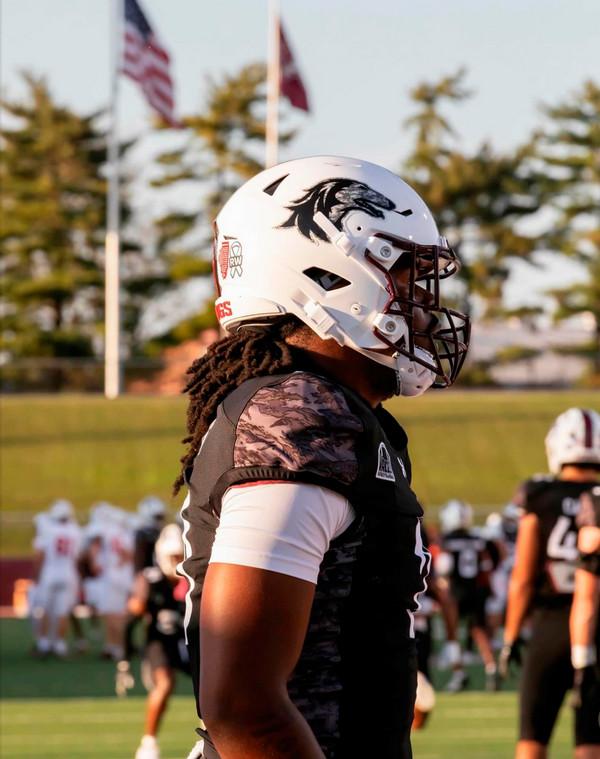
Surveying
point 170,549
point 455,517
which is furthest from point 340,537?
point 455,517

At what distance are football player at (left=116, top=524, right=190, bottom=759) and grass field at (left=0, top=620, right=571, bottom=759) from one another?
0.46 m

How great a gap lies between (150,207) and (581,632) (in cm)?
5382

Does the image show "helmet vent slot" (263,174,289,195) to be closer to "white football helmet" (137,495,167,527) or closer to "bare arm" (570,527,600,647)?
"bare arm" (570,527,600,647)

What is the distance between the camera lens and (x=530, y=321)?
182 feet

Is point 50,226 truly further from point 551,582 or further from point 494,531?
point 551,582

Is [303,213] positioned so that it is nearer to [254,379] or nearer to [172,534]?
[254,379]

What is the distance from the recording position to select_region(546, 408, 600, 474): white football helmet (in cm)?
630

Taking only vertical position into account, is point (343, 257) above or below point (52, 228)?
below

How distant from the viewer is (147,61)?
82.3 ft

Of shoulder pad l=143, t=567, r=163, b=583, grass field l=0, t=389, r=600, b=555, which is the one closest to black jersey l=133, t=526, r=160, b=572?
shoulder pad l=143, t=567, r=163, b=583

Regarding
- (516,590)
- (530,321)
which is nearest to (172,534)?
(516,590)

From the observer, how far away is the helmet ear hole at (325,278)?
7.61ft

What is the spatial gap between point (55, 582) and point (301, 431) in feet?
47.6

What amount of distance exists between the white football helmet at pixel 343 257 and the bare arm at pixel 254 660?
0.51 m
